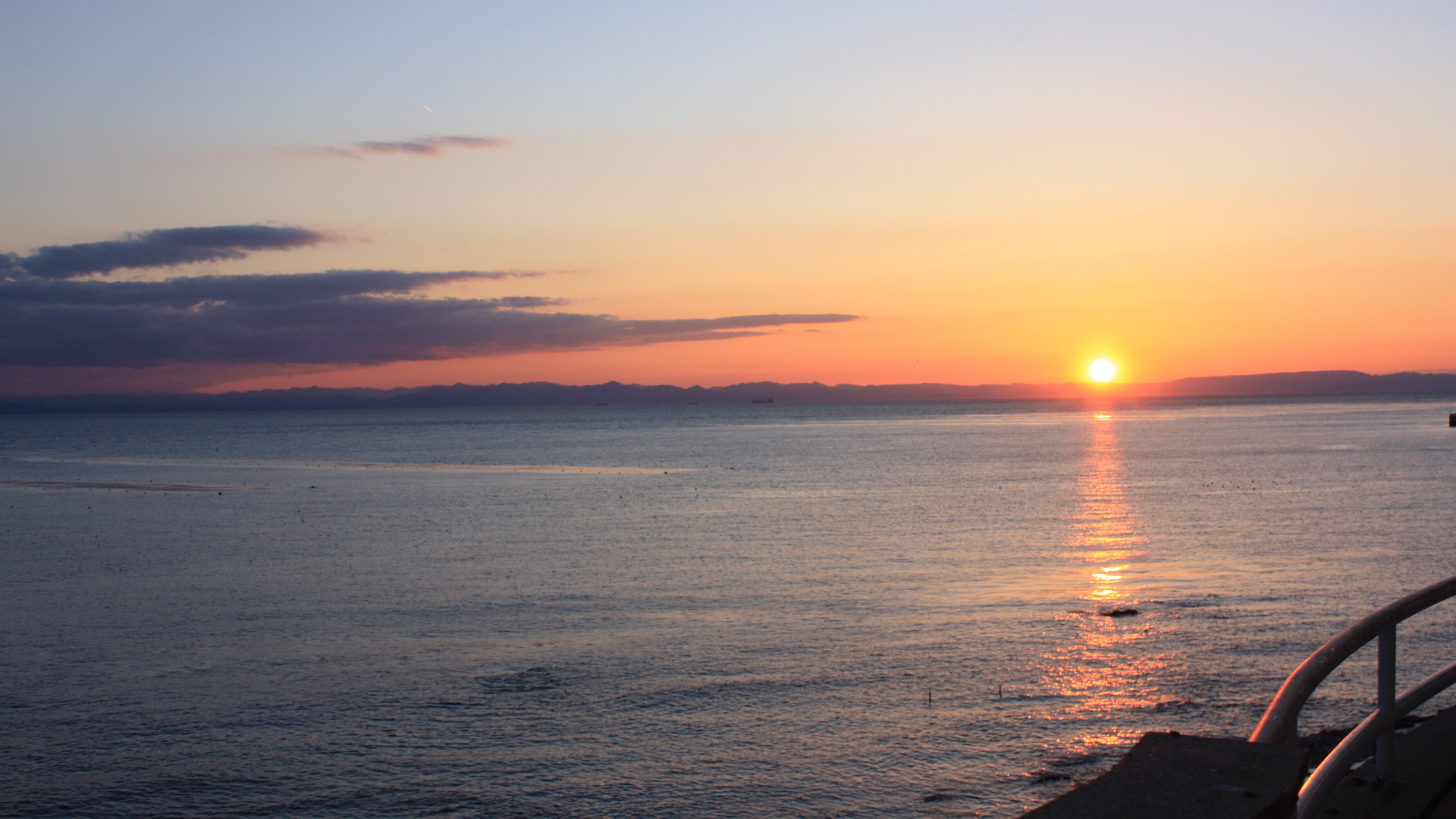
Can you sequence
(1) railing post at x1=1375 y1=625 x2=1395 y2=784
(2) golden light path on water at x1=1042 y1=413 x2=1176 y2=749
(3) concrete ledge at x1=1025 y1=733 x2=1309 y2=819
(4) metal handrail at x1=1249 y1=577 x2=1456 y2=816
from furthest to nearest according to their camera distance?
(2) golden light path on water at x1=1042 y1=413 x2=1176 y2=749 < (1) railing post at x1=1375 y1=625 x2=1395 y2=784 < (4) metal handrail at x1=1249 y1=577 x2=1456 y2=816 < (3) concrete ledge at x1=1025 y1=733 x2=1309 y2=819

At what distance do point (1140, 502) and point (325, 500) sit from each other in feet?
96.1

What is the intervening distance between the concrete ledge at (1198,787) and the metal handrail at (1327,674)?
6 cm

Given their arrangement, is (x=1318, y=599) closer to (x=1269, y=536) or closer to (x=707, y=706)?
(x=1269, y=536)

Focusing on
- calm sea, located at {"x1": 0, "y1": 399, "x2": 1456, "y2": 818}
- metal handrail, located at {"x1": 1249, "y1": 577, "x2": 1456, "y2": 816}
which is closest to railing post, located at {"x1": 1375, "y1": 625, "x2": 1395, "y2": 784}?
metal handrail, located at {"x1": 1249, "y1": 577, "x2": 1456, "y2": 816}

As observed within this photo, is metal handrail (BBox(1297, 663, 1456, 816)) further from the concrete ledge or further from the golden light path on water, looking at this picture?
the golden light path on water

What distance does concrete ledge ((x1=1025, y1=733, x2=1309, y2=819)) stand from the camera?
3.51 m

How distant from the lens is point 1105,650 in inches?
542

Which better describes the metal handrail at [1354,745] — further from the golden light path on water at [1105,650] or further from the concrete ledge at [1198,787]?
the golden light path on water at [1105,650]

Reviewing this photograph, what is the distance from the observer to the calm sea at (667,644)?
962 cm

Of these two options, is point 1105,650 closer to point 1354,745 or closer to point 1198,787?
point 1354,745

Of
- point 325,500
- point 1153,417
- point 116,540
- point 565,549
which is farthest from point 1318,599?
point 1153,417

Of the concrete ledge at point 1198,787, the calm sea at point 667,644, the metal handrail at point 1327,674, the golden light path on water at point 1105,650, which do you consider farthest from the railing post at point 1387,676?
the golden light path on water at point 1105,650

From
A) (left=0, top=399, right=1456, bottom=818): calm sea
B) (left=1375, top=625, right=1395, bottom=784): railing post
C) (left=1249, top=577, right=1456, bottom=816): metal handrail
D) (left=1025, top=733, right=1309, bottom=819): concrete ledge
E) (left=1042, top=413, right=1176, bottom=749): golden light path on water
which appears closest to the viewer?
(left=1025, top=733, right=1309, bottom=819): concrete ledge

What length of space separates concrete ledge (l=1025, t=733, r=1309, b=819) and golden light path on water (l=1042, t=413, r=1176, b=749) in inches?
265
